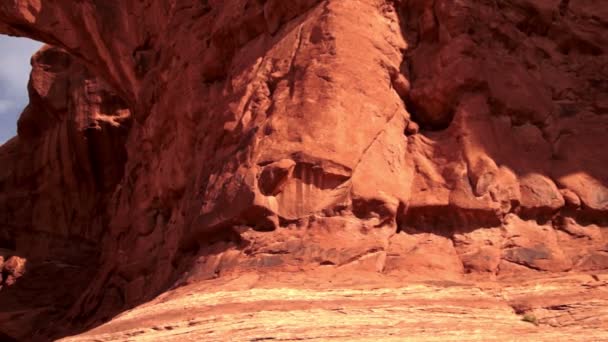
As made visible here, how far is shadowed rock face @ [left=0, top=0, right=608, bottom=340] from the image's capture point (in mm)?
7980

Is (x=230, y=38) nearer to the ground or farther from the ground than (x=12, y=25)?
nearer to the ground

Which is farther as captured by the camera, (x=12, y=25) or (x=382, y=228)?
(x=12, y=25)

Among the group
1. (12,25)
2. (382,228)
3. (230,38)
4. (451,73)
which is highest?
(12,25)

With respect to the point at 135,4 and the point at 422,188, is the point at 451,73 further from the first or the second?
the point at 135,4

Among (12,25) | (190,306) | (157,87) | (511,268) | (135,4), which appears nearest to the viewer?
(190,306)

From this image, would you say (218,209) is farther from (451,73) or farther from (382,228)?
(451,73)

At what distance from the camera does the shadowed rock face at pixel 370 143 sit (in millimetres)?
7980

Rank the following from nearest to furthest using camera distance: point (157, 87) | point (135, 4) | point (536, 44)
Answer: point (536, 44) → point (157, 87) → point (135, 4)

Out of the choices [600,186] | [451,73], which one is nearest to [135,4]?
[451,73]

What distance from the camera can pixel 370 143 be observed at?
852 centimetres

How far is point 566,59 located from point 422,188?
2973 millimetres

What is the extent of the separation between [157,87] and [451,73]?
5110mm

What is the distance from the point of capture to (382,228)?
8.09 m

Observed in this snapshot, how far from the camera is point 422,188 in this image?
8.62 meters
